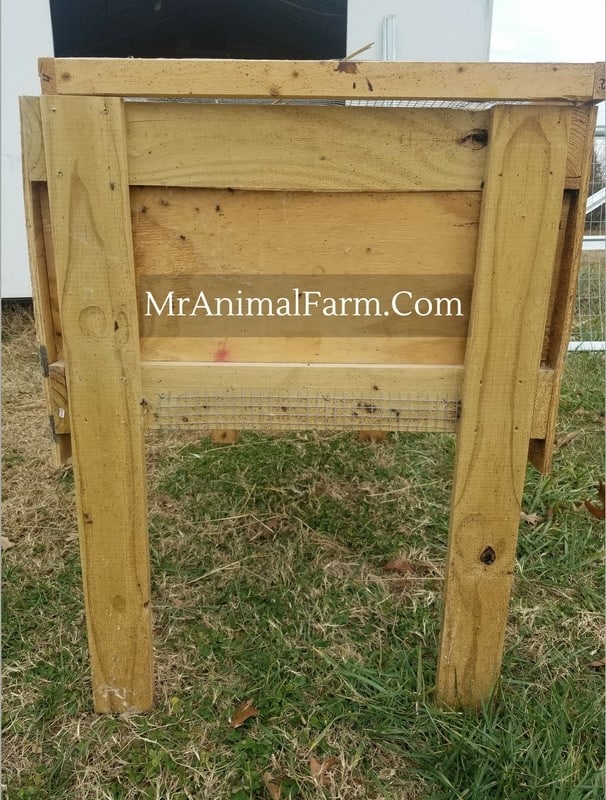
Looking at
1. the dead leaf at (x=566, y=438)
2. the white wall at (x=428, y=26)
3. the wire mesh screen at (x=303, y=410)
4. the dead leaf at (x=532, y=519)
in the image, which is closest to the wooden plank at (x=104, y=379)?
the wire mesh screen at (x=303, y=410)

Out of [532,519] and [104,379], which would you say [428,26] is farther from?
[104,379]

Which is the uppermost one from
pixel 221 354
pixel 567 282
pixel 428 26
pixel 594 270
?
pixel 428 26

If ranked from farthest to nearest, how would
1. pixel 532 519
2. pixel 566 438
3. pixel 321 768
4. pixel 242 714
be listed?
1. pixel 566 438
2. pixel 532 519
3. pixel 242 714
4. pixel 321 768

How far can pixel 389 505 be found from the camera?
281cm

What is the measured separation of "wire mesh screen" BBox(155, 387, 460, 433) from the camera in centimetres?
145

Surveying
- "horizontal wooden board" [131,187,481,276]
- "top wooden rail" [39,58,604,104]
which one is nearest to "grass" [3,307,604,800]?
"horizontal wooden board" [131,187,481,276]

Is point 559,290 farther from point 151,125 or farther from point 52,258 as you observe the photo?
point 52,258

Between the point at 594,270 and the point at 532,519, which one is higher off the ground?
the point at 594,270

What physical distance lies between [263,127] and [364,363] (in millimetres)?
545

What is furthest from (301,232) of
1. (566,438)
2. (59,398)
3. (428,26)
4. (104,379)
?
(428,26)

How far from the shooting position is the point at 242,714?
5.51 ft

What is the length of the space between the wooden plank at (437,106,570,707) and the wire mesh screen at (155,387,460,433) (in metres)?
0.08

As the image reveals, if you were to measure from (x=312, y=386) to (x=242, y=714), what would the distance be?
3.02 feet

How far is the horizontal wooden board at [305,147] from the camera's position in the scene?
1.27 metres
